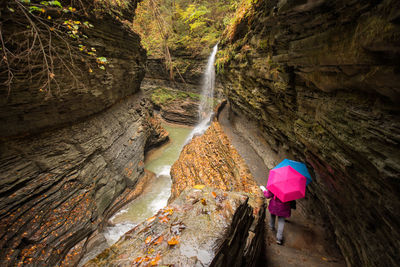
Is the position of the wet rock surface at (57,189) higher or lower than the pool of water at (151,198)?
higher

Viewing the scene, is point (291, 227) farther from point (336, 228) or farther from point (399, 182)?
point (399, 182)

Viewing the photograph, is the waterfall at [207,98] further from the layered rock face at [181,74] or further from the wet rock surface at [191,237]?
the wet rock surface at [191,237]

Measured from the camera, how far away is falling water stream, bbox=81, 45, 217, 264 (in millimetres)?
6375

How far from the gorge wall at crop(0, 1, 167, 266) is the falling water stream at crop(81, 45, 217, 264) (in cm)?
54

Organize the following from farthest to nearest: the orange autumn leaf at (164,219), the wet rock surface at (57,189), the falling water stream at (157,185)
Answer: the falling water stream at (157,185) < the wet rock surface at (57,189) < the orange autumn leaf at (164,219)

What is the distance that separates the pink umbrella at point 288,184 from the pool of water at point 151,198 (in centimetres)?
568

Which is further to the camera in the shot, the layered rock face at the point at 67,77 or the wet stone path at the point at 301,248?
the layered rock face at the point at 67,77

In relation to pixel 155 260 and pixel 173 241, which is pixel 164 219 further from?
pixel 155 260

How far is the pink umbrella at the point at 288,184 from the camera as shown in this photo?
305 centimetres

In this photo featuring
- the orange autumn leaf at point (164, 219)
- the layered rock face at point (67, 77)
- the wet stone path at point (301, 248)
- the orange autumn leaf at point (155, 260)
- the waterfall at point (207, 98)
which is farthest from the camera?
the waterfall at point (207, 98)

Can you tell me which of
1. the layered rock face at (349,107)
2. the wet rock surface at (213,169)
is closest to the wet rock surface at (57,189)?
the wet rock surface at (213,169)

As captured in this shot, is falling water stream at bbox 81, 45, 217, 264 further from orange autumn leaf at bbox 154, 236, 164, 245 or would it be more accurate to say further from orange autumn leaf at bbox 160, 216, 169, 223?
orange autumn leaf at bbox 154, 236, 164, 245

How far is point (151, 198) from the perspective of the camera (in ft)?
26.1

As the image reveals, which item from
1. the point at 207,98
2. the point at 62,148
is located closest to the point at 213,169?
the point at 62,148
